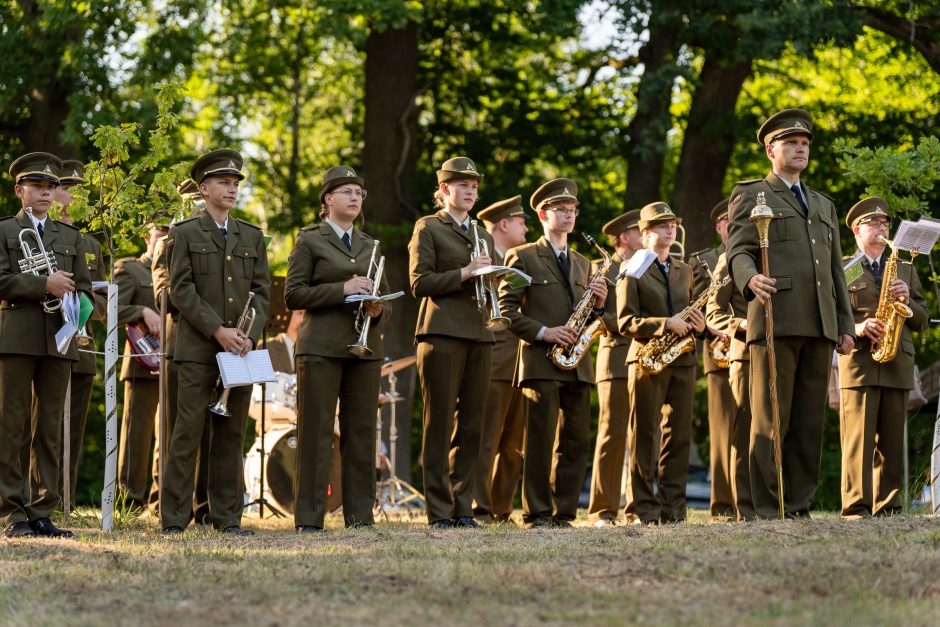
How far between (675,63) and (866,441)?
933cm

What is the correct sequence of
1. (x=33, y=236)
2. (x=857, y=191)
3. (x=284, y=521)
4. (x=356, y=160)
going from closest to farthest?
(x=33, y=236) → (x=284, y=521) → (x=857, y=191) → (x=356, y=160)

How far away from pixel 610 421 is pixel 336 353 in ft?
8.86

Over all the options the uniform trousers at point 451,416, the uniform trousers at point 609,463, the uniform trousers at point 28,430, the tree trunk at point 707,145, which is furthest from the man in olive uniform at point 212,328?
the tree trunk at point 707,145

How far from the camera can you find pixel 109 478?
9.86 meters

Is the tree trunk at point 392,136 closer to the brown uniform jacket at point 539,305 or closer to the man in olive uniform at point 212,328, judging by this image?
the brown uniform jacket at point 539,305

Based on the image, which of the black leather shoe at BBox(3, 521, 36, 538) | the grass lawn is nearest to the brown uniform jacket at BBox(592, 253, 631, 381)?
the grass lawn

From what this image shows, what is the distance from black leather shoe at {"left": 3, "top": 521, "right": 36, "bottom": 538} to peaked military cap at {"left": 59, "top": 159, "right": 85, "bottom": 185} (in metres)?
2.88

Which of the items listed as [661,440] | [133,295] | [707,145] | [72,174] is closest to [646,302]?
[661,440]

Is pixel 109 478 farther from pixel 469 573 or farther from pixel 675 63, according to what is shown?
pixel 675 63

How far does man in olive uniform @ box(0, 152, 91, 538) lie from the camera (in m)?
9.13

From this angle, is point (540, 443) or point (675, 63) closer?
point (540, 443)

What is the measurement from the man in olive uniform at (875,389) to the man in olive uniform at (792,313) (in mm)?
1259

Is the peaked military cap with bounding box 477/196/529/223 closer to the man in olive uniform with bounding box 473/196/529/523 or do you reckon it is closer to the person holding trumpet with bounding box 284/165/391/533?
the man in olive uniform with bounding box 473/196/529/523

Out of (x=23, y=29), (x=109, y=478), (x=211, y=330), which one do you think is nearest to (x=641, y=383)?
(x=211, y=330)
